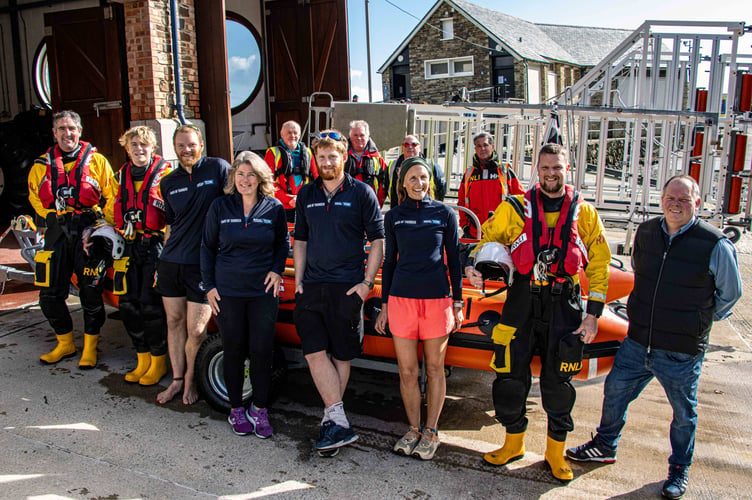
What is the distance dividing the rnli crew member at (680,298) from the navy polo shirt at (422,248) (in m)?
1.05

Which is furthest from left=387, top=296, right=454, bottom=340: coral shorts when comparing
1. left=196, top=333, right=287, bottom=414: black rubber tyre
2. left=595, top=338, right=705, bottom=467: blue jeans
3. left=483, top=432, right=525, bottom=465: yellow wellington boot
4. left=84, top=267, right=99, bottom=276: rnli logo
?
left=84, top=267, right=99, bottom=276: rnli logo

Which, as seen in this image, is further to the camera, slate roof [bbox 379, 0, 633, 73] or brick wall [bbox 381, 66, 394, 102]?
brick wall [bbox 381, 66, 394, 102]

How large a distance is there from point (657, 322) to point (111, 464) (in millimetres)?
3182

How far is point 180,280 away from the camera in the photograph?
3.90 m

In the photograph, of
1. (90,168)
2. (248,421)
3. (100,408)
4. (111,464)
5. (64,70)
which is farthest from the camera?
(64,70)

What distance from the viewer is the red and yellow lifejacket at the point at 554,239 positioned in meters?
3.01

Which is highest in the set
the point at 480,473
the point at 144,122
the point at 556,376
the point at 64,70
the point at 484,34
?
the point at 484,34

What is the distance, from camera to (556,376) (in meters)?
3.13

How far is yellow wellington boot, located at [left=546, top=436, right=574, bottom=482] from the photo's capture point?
3129 mm

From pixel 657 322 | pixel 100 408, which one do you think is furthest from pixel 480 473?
pixel 100 408

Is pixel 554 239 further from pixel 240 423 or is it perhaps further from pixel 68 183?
pixel 68 183

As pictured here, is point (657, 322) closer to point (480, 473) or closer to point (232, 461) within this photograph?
point (480, 473)

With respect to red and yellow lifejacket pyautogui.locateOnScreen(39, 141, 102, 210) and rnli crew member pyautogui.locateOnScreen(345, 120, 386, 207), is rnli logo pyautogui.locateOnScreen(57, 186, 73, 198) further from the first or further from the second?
rnli crew member pyautogui.locateOnScreen(345, 120, 386, 207)

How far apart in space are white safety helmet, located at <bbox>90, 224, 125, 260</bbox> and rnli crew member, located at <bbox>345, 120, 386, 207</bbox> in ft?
6.98
